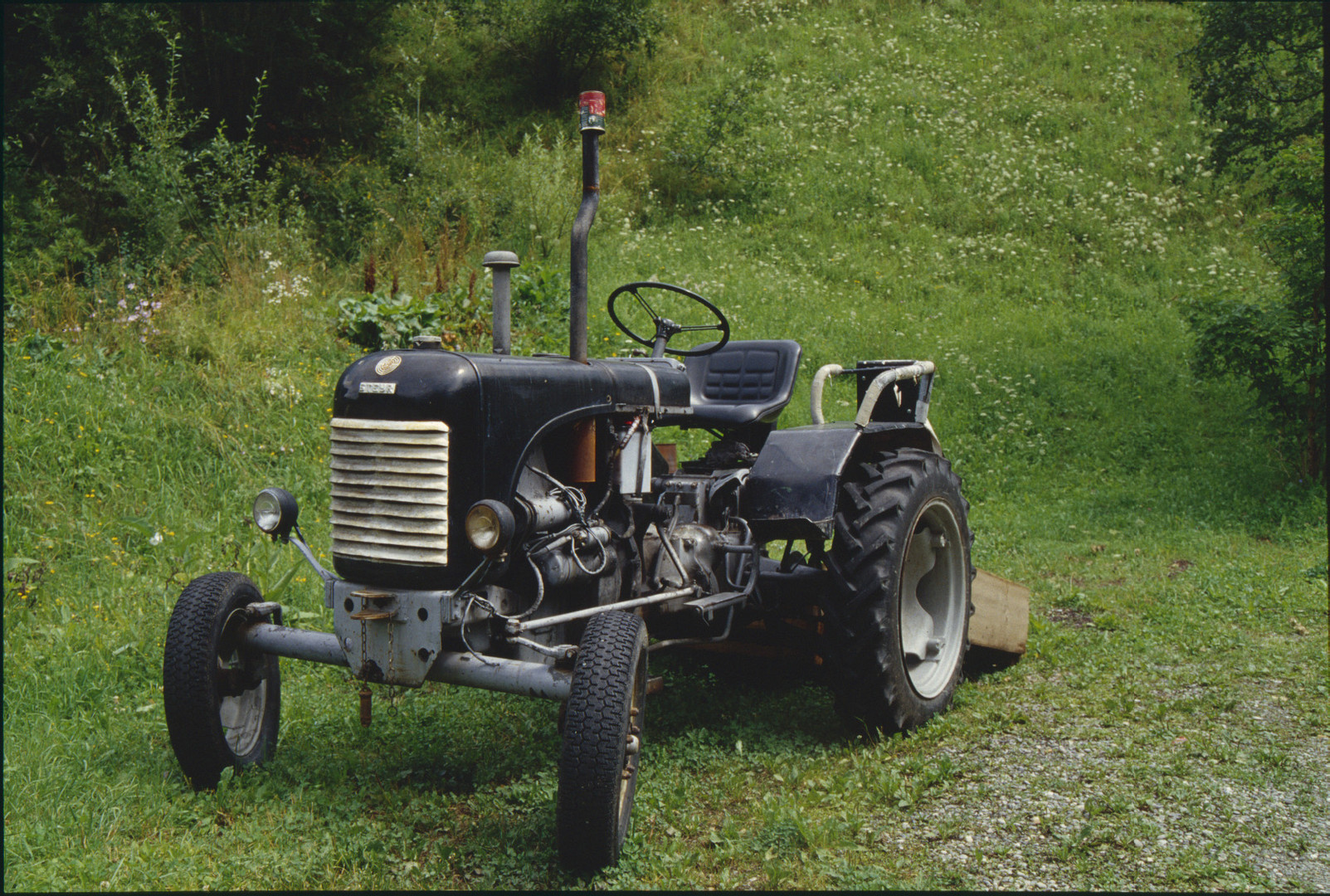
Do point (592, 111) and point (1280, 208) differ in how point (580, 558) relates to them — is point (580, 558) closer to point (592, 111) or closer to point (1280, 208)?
point (592, 111)

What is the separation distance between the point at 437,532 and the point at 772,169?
11956 millimetres

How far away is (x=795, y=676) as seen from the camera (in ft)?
15.1

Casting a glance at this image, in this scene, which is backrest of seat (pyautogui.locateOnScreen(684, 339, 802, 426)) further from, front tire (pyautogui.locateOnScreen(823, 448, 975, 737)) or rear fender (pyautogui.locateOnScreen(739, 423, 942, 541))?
front tire (pyautogui.locateOnScreen(823, 448, 975, 737))

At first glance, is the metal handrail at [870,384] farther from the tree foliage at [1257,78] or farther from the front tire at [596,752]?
the tree foliage at [1257,78]

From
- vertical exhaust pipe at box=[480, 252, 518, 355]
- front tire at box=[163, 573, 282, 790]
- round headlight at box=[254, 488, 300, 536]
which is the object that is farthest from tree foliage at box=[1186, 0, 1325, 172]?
front tire at box=[163, 573, 282, 790]

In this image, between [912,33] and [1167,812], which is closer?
[1167,812]

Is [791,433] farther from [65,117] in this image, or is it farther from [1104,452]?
[65,117]

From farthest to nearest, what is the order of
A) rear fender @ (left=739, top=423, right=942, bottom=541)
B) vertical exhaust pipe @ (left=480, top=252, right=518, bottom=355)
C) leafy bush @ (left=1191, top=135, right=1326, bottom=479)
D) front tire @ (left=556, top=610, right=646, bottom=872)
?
leafy bush @ (left=1191, top=135, right=1326, bottom=479) → rear fender @ (left=739, top=423, right=942, bottom=541) → vertical exhaust pipe @ (left=480, top=252, right=518, bottom=355) → front tire @ (left=556, top=610, right=646, bottom=872)

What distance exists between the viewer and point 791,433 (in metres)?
4.09

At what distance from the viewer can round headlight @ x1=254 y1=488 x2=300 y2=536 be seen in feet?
10.5

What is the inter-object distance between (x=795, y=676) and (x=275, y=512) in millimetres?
2411

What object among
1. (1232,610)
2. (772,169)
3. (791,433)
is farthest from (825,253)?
(791,433)

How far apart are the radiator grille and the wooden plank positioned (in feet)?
8.22

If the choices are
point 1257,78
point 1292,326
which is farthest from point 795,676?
point 1257,78
